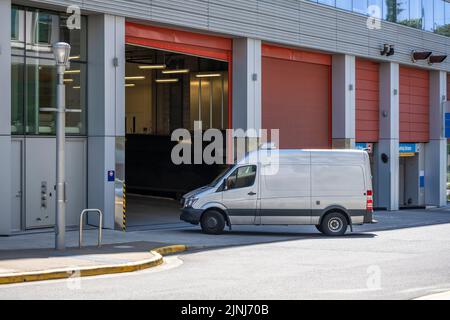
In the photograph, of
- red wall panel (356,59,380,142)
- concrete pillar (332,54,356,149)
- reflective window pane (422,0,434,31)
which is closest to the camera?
concrete pillar (332,54,356,149)

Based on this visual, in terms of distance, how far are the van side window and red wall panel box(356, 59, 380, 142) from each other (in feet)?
43.1

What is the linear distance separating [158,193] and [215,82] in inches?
297

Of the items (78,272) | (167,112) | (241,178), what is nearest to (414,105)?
(167,112)

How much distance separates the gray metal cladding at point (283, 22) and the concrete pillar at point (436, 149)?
188cm

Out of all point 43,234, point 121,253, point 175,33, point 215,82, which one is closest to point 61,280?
point 121,253

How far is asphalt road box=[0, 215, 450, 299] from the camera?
11234 millimetres

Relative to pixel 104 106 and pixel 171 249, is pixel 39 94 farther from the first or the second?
pixel 171 249

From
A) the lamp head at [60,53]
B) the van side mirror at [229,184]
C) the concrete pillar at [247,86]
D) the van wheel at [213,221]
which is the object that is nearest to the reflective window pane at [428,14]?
the concrete pillar at [247,86]

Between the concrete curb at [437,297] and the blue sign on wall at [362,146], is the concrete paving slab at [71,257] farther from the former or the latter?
the blue sign on wall at [362,146]

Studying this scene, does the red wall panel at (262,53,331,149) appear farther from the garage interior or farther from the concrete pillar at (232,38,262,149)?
the garage interior

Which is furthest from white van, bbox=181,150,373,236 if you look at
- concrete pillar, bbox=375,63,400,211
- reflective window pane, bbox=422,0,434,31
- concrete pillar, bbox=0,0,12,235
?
reflective window pane, bbox=422,0,434,31

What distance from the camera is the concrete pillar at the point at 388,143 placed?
35094 mm

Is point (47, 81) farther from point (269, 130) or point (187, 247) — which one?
point (269, 130)

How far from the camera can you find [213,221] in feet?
70.5
